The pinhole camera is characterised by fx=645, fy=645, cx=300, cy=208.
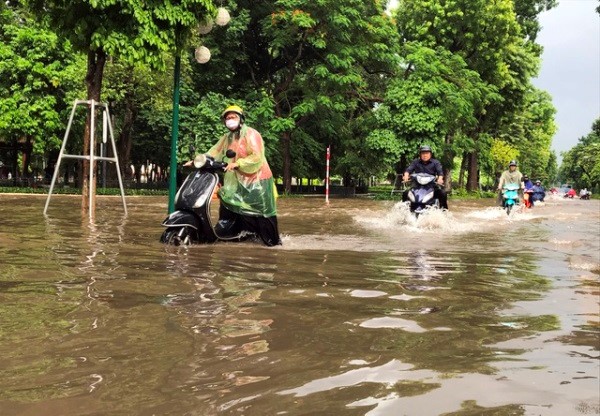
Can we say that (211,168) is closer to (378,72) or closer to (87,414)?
(87,414)

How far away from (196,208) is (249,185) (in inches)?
28.8

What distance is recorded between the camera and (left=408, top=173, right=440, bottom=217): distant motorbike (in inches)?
474

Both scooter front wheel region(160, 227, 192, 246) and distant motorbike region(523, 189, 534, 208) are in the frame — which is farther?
distant motorbike region(523, 189, 534, 208)

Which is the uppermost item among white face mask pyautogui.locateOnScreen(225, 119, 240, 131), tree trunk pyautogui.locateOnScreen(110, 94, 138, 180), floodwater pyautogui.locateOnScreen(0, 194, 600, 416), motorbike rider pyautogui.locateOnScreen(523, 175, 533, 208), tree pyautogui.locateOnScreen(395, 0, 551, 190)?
tree pyautogui.locateOnScreen(395, 0, 551, 190)

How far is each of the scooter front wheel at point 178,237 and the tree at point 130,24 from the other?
5.67 metres

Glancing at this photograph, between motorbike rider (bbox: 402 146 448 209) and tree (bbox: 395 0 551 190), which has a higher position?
tree (bbox: 395 0 551 190)

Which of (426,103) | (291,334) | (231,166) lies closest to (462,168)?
(426,103)

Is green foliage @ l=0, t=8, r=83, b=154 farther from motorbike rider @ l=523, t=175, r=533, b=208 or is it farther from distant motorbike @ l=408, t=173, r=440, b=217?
distant motorbike @ l=408, t=173, r=440, b=217

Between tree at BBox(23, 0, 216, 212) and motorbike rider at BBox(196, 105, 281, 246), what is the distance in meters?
5.18

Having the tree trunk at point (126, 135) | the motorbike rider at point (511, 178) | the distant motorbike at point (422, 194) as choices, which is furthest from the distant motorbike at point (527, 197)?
the tree trunk at point (126, 135)

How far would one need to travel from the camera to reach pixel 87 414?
7.44ft

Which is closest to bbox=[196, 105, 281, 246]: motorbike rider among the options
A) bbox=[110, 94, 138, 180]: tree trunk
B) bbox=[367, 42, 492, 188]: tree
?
bbox=[367, 42, 492, 188]: tree

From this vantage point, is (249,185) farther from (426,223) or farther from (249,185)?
(426,223)

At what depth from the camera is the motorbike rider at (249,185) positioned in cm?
788
